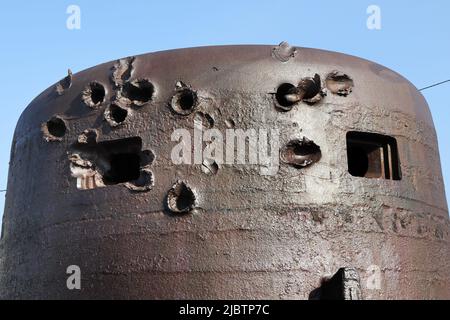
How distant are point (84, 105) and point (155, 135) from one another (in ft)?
3.66

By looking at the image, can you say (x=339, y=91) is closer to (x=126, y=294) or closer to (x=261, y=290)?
(x=261, y=290)

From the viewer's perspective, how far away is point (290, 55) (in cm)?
853

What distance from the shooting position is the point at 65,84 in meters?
9.20

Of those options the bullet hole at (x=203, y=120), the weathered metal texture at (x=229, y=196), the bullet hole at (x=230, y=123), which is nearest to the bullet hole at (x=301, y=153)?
the weathered metal texture at (x=229, y=196)

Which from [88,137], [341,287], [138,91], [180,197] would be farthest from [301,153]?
[88,137]

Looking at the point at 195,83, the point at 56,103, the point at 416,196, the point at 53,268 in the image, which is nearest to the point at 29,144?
the point at 56,103

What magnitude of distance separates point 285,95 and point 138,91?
5.56 ft

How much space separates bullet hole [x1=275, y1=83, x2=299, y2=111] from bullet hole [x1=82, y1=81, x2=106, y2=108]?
2.06m

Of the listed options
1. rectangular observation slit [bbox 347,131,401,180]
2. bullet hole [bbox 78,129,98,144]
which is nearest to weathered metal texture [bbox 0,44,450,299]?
bullet hole [bbox 78,129,98,144]

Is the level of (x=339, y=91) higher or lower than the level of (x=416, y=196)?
higher

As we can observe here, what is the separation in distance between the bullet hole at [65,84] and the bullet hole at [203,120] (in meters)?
1.90

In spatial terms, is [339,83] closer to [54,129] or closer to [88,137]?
[88,137]

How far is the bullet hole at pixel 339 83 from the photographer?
8.48 m

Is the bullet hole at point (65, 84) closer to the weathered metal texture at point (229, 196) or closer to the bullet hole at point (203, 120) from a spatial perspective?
the weathered metal texture at point (229, 196)
